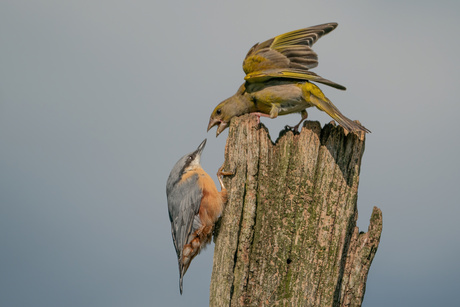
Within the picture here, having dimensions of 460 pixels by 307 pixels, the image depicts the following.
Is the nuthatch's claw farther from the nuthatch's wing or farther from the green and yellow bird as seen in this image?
the green and yellow bird

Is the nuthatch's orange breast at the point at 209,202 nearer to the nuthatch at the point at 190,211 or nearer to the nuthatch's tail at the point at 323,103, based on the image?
the nuthatch at the point at 190,211

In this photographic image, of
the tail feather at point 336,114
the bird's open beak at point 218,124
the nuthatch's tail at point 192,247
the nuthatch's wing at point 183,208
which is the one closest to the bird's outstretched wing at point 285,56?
the tail feather at point 336,114

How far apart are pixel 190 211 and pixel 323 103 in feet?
7.15

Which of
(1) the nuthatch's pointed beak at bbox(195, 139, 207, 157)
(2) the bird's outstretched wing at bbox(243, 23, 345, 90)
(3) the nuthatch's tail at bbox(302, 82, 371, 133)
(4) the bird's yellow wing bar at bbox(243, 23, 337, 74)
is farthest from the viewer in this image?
(1) the nuthatch's pointed beak at bbox(195, 139, 207, 157)

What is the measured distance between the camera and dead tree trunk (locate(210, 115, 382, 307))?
4973 mm

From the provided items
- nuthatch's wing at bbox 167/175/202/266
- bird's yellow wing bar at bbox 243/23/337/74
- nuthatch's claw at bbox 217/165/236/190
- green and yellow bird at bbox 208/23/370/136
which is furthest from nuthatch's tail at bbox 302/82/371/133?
nuthatch's wing at bbox 167/175/202/266

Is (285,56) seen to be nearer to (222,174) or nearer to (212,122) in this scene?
(212,122)

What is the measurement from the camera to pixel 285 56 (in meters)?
7.12

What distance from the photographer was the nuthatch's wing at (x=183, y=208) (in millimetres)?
6484

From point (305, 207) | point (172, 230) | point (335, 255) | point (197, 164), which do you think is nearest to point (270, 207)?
point (305, 207)

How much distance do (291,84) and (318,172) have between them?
6.20 ft

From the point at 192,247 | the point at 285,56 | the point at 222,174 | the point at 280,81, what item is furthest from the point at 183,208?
the point at 285,56

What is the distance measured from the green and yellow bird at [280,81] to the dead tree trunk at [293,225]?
113 cm

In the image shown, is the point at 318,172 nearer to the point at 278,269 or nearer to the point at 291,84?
the point at 278,269
